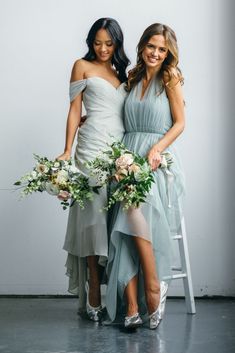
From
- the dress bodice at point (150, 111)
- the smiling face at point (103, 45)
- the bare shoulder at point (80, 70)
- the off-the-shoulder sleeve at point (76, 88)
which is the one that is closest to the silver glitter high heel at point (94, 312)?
the dress bodice at point (150, 111)

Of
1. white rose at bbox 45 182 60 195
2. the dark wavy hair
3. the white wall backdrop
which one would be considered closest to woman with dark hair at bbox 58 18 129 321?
the dark wavy hair

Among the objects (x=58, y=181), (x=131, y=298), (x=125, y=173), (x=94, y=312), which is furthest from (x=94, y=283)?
(x=125, y=173)

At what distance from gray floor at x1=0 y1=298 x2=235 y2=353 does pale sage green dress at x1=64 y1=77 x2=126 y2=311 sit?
1.18ft

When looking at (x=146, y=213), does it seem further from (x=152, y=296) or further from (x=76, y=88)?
(x=76, y=88)

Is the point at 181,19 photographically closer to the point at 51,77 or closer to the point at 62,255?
the point at 51,77

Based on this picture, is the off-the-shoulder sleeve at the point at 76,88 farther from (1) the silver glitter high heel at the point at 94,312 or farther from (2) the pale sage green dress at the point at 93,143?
(1) the silver glitter high heel at the point at 94,312

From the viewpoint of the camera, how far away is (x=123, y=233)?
182 inches

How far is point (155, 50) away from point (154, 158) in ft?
1.93

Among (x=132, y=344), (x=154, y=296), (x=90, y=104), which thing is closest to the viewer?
(x=132, y=344)

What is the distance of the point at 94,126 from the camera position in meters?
4.83

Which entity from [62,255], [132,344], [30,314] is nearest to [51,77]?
[62,255]

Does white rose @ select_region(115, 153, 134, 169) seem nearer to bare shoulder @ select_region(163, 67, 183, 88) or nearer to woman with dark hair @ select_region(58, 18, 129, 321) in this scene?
woman with dark hair @ select_region(58, 18, 129, 321)

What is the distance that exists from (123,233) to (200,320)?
695 millimetres

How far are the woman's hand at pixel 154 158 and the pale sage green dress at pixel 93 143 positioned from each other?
0.30 metres
